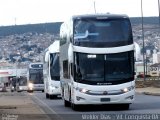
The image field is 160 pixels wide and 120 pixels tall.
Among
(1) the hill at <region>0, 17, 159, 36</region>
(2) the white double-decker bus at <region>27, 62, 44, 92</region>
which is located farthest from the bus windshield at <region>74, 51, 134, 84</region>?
(1) the hill at <region>0, 17, 159, 36</region>

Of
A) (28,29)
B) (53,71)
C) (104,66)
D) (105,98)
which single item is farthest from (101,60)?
(28,29)

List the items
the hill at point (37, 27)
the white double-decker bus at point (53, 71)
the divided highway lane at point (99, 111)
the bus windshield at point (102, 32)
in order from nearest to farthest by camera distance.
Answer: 1. the divided highway lane at point (99, 111)
2. the bus windshield at point (102, 32)
3. the white double-decker bus at point (53, 71)
4. the hill at point (37, 27)

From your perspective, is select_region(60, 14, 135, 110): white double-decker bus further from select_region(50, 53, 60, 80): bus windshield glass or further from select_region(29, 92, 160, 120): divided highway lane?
select_region(50, 53, 60, 80): bus windshield glass

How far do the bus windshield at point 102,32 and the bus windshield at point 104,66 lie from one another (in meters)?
0.50

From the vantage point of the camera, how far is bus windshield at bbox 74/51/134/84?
26.2 meters

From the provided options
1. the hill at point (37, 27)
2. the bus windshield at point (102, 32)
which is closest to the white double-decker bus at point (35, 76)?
the bus windshield at point (102, 32)

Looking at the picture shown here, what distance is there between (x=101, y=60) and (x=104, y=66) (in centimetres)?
28

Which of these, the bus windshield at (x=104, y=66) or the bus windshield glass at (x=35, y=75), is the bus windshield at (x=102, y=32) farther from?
the bus windshield glass at (x=35, y=75)

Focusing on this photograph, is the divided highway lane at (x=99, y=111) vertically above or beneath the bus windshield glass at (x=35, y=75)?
above

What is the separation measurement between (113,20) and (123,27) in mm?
519

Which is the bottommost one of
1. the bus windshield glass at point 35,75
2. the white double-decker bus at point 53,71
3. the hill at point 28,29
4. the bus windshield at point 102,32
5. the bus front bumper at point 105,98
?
the hill at point 28,29

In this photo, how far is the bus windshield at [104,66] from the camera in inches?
1033

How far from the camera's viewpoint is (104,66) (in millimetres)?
26297

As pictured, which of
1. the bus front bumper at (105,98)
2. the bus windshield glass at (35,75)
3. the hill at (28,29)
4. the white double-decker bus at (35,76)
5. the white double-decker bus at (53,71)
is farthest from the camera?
the hill at (28,29)
